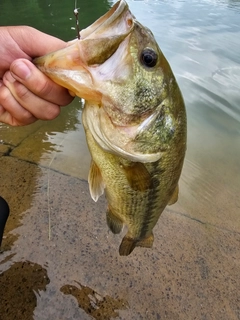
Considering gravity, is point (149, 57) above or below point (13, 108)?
above

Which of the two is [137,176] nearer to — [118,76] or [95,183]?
[95,183]

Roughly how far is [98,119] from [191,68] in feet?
22.0

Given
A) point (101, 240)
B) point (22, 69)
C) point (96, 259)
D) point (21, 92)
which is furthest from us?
point (101, 240)

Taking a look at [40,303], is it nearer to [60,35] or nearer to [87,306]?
[87,306]

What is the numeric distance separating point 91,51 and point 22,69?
359mm

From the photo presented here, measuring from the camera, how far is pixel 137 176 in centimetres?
149

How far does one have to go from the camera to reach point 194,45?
9.17 metres

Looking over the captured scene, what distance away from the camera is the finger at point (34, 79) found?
142cm

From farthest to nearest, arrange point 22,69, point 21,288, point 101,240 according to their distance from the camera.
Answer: point 101,240 → point 21,288 → point 22,69

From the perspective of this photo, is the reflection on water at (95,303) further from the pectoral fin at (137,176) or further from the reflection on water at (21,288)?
the pectoral fin at (137,176)

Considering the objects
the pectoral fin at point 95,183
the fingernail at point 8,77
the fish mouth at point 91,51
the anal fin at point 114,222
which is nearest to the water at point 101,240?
the anal fin at point 114,222

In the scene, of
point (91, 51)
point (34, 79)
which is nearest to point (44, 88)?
point (34, 79)

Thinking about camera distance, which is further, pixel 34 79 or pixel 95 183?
pixel 95 183

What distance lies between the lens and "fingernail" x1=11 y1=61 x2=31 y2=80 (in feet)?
4.65
